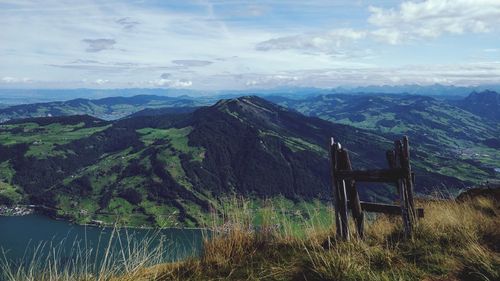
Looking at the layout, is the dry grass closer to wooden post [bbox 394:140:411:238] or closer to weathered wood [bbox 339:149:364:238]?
wooden post [bbox 394:140:411:238]

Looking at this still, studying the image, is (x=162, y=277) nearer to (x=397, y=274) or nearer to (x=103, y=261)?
(x=103, y=261)

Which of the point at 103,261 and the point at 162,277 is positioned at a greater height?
Result: the point at 103,261

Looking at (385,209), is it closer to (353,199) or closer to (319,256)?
(353,199)

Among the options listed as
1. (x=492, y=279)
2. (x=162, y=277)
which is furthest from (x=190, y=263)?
(x=492, y=279)

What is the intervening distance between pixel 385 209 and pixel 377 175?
121cm

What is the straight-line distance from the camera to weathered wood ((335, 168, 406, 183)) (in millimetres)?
12039

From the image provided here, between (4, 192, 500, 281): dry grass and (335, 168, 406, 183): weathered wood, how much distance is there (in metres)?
1.55

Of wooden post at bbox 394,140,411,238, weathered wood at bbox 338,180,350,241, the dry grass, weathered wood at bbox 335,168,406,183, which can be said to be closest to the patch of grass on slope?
the dry grass

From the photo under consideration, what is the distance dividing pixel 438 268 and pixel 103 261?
7142mm

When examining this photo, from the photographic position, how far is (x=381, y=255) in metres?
9.80

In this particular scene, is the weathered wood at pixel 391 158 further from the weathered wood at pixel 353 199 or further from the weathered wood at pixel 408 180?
the weathered wood at pixel 353 199

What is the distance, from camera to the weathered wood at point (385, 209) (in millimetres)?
12258

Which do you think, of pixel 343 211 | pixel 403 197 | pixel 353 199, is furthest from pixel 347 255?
pixel 403 197

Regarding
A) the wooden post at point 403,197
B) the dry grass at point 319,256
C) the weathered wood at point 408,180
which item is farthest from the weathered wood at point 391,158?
the dry grass at point 319,256
